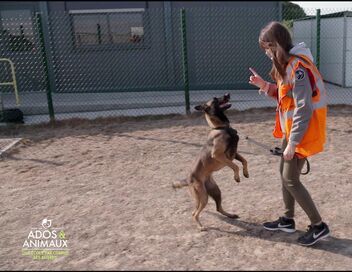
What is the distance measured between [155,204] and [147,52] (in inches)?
323

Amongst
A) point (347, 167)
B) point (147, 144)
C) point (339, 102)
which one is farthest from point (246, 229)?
point (339, 102)

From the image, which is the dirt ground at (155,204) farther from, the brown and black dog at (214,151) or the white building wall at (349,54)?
the white building wall at (349,54)

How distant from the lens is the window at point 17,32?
11.6 metres

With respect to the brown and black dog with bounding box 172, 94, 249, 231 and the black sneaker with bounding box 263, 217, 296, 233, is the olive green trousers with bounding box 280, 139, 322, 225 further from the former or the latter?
the brown and black dog with bounding box 172, 94, 249, 231

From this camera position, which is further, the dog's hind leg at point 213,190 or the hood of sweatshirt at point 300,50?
the dog's hind leg at point 213,190

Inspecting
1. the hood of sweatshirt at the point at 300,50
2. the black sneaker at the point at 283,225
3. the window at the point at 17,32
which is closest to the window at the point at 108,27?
the window at the point at 17,32

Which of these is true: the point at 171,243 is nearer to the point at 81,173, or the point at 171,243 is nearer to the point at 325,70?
the point at 81,173

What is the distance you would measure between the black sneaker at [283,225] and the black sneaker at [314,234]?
232 millimetres

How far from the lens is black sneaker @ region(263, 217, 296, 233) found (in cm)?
350

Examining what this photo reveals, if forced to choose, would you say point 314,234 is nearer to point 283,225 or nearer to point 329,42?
point 283,225

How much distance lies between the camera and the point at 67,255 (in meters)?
3.34

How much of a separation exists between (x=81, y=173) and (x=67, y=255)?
2.18 meters

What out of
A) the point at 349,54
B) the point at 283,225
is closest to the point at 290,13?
the point at 349,54

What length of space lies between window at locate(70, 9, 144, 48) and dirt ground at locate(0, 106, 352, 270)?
5293 millimetres
